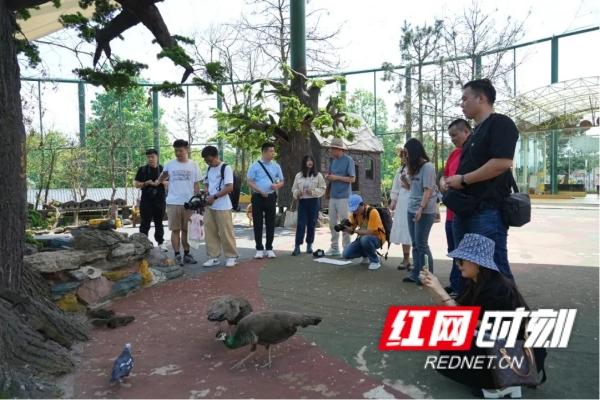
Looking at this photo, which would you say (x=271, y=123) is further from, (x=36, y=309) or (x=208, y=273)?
(x=36, y=309)

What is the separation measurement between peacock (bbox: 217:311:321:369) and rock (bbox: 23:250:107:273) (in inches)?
80.5

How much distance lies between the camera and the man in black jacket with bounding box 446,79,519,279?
10.1 feet

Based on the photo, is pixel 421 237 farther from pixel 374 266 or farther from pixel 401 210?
pixel 374 266

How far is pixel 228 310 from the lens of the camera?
3658mm

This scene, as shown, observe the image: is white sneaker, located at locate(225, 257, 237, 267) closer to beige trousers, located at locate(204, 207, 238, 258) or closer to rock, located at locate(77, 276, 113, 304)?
beige trousers, located at locate(204, 207, 238, 258)

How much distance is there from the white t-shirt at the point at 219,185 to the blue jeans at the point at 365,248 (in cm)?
172

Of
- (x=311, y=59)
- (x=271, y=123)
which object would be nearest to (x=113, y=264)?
(x=271, y=123)

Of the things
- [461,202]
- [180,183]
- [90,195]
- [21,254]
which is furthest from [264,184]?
[90,195]

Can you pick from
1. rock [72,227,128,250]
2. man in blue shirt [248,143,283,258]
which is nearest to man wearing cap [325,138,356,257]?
man in blue shirt [248,143,283,258]

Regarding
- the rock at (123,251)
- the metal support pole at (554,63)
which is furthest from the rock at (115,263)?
the metal support pole at (554,63)

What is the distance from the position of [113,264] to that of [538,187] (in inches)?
914

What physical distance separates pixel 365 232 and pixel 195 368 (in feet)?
11.1

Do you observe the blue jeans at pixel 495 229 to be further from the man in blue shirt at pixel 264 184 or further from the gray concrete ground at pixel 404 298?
the man in blue shirt at pixel 264 184

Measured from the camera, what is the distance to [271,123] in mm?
11773
